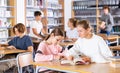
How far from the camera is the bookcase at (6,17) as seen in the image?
298 inches

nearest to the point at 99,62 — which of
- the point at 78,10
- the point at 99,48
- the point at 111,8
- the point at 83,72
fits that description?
the point at 99,48

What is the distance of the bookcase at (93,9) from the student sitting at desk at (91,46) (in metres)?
6.04

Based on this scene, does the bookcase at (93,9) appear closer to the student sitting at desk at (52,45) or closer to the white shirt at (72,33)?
the white shirt at (72,33)

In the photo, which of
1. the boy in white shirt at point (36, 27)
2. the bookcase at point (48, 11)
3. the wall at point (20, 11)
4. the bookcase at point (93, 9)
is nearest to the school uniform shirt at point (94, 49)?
the boy in white shirt at point (36, 27)

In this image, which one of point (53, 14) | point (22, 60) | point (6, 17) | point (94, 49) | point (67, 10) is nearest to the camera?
point (94, 49)

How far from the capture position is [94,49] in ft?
10.3

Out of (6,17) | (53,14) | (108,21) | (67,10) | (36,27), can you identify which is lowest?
(36,27)

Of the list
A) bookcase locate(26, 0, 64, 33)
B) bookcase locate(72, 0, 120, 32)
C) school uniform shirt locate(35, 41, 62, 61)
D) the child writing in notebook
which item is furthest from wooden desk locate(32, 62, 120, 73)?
bookcase locate(72, 0, 120, 32)

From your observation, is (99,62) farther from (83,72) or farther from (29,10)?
(29,10)

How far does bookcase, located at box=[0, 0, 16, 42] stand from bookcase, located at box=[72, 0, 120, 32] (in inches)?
112

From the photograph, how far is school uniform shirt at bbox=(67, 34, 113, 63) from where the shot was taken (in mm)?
3064

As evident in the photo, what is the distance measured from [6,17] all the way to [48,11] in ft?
6.23

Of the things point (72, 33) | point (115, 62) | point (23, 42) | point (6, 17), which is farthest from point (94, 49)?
point (6, 17)

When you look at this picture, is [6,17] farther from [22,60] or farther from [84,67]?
[84,67]
